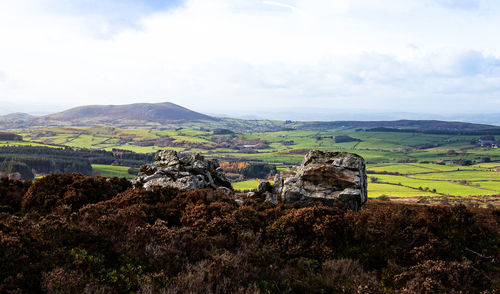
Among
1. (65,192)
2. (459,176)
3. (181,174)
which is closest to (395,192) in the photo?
(459,176)

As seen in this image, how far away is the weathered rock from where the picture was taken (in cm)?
1380

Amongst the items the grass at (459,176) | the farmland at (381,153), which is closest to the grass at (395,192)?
the farmland at (381,153)

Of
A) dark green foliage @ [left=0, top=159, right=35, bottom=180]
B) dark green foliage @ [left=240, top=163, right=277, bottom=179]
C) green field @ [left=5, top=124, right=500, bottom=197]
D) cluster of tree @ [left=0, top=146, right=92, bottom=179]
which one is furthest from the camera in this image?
dark green foliage @ [left=240, top=163, right=277, bottom=179]

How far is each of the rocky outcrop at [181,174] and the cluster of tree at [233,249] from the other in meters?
3.37

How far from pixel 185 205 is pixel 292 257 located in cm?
534

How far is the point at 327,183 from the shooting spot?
1467 centimetres

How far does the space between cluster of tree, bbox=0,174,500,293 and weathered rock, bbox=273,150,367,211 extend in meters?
2.55

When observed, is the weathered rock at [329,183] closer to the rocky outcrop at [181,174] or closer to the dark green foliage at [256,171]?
the rocky outcrop at [181,174]

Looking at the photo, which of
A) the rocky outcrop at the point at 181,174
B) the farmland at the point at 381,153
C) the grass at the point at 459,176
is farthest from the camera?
the grass at the point at 459,176

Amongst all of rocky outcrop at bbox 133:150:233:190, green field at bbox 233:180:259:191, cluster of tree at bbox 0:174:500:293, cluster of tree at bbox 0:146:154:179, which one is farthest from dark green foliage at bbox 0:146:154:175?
cluster of tree at bbox 0:174:500:293

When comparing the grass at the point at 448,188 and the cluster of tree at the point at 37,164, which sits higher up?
the cluster of tree at the point at 37,164

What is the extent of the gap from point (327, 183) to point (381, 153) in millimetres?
122634

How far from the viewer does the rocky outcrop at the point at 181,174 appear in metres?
15.8

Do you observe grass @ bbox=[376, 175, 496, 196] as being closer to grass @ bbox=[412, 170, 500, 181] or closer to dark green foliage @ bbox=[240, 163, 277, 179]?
grass @ bbox=[412, 170, 500, 181]
